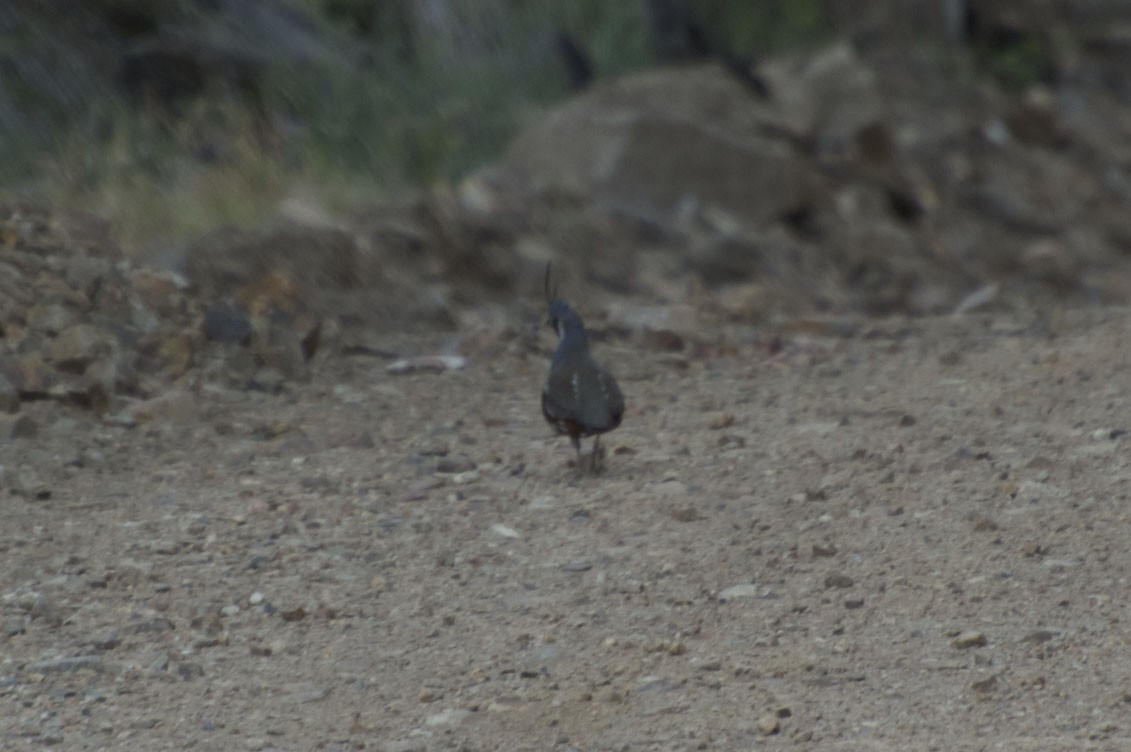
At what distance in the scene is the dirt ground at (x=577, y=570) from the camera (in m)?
3.69

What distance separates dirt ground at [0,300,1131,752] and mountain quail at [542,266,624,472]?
0.66 feet

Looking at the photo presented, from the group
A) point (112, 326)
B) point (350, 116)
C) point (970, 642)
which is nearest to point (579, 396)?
point (970, 642)

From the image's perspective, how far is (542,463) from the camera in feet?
18.4

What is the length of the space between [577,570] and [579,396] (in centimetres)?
78

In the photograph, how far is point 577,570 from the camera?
4.56 metres

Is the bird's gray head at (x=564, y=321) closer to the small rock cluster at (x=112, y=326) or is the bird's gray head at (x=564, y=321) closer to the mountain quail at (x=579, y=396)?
the mountain quail at (x=579, y=396)

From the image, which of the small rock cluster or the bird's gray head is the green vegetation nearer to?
the small rock cluster

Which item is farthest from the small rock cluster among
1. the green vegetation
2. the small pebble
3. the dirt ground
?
the small pebble

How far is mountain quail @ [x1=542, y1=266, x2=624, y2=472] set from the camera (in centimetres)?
518

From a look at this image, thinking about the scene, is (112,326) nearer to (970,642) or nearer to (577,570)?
(577,570)

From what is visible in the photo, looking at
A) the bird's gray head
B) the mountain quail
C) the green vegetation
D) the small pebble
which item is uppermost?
the green vegetation

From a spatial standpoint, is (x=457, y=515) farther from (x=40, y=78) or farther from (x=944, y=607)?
(x=40, y=78)

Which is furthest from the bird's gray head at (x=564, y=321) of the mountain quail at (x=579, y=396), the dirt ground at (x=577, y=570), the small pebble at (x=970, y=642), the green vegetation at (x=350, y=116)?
the green vegetation at (x=350, y=116)

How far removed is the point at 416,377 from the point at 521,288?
4.52 ft
